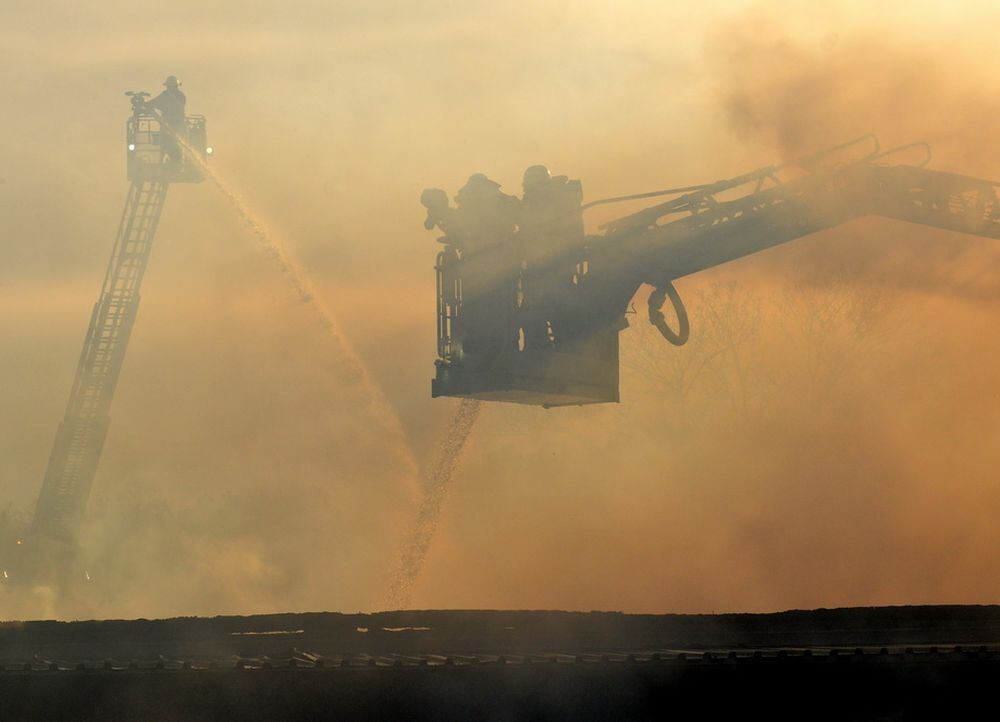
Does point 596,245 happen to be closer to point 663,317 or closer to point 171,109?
point 663,317

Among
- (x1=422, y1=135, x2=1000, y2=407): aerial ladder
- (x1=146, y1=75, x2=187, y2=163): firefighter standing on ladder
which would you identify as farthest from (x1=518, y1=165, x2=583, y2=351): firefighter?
(x1=146, y1=75, x2=187, y2=163): firefighter standing on ladder

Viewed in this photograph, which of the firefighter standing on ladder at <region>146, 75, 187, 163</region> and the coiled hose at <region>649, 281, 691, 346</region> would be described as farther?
the firefighter standing on ladder at <region>146, 75, 187, 163</region>

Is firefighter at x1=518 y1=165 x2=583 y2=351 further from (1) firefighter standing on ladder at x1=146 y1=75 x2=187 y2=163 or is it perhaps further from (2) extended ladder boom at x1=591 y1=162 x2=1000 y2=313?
(1) firefighter standing on ladder at x1=146 y1=75 x2=187 y2=163

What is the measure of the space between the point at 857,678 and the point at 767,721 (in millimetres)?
1381

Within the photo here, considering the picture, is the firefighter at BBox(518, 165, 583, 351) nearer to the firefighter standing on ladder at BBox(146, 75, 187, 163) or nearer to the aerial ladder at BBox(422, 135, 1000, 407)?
the aerial ladder at BBox(422, 135, 1000, 407)

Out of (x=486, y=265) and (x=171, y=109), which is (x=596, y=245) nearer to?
(x=486, y=265)

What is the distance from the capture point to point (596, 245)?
32.1 metres

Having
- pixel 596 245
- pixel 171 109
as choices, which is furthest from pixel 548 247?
pixel 171 109

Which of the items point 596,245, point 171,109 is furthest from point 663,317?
point 171,109

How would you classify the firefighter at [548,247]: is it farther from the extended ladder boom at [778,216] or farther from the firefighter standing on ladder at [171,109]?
the firefighter standing on ladder at [171,109]

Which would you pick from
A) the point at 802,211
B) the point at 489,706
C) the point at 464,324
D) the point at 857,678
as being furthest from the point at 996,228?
the point at 489,706

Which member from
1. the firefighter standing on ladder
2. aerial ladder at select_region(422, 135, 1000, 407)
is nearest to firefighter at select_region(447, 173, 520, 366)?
aerial ladder at select_region(422, 135, 1000, 407)

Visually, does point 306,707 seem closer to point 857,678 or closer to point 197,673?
point 197,673

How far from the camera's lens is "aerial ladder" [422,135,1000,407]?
31422 millimetres
